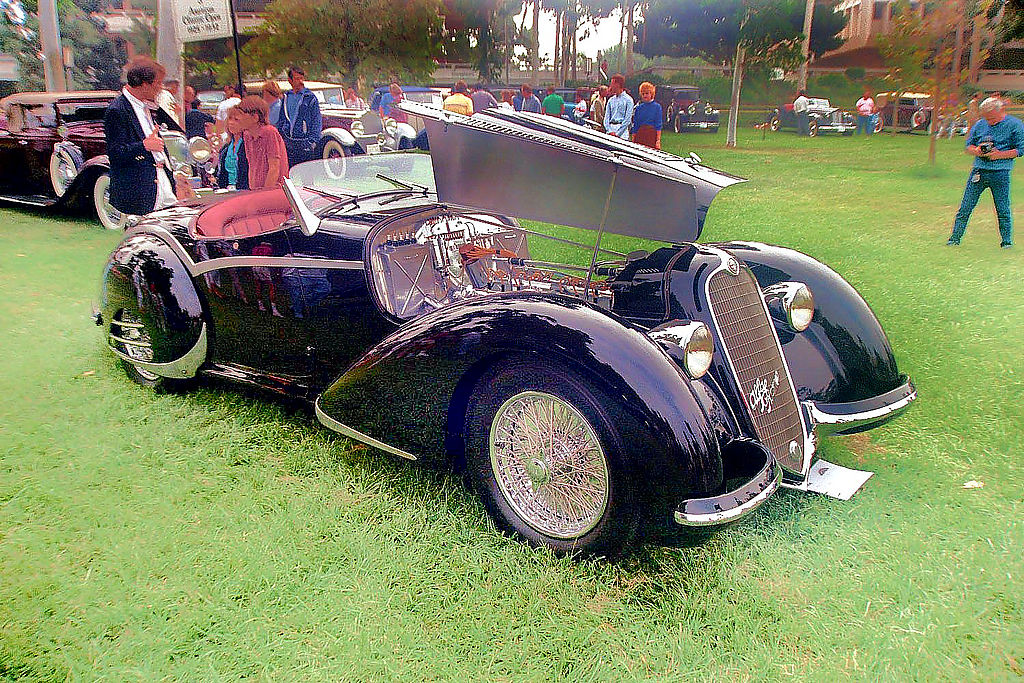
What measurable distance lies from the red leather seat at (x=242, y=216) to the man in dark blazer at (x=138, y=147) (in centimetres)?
192

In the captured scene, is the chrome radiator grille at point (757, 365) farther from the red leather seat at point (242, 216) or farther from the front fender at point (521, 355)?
the red leather seat at point (242, 216)

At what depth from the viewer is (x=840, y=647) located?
1.92m

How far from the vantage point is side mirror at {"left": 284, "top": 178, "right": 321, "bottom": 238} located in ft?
9.43

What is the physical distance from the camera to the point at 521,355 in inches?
86.7

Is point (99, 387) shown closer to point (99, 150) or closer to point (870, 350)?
point (870, 350)

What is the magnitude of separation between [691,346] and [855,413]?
98cm

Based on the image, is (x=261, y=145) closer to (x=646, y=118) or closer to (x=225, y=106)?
(x=225, y=106)

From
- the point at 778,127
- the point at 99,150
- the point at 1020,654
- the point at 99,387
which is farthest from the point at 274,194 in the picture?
the point at 778,127

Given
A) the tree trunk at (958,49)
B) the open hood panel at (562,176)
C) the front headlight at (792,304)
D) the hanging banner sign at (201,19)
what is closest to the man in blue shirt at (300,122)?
the hanging banner sign at (201,19)

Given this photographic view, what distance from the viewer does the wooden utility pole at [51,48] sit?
8.59 metres

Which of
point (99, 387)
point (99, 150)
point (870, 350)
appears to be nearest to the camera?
point (870, 350)

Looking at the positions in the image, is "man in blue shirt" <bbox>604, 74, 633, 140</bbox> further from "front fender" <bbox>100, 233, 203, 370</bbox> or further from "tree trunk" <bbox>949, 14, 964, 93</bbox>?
"front fender" <bbox>100, 233, 203, 370</bbox>

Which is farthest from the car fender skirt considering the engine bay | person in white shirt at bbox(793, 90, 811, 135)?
person in white shirt at bbox(793, 90, 811, 135)

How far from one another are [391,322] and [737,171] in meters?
7.33
